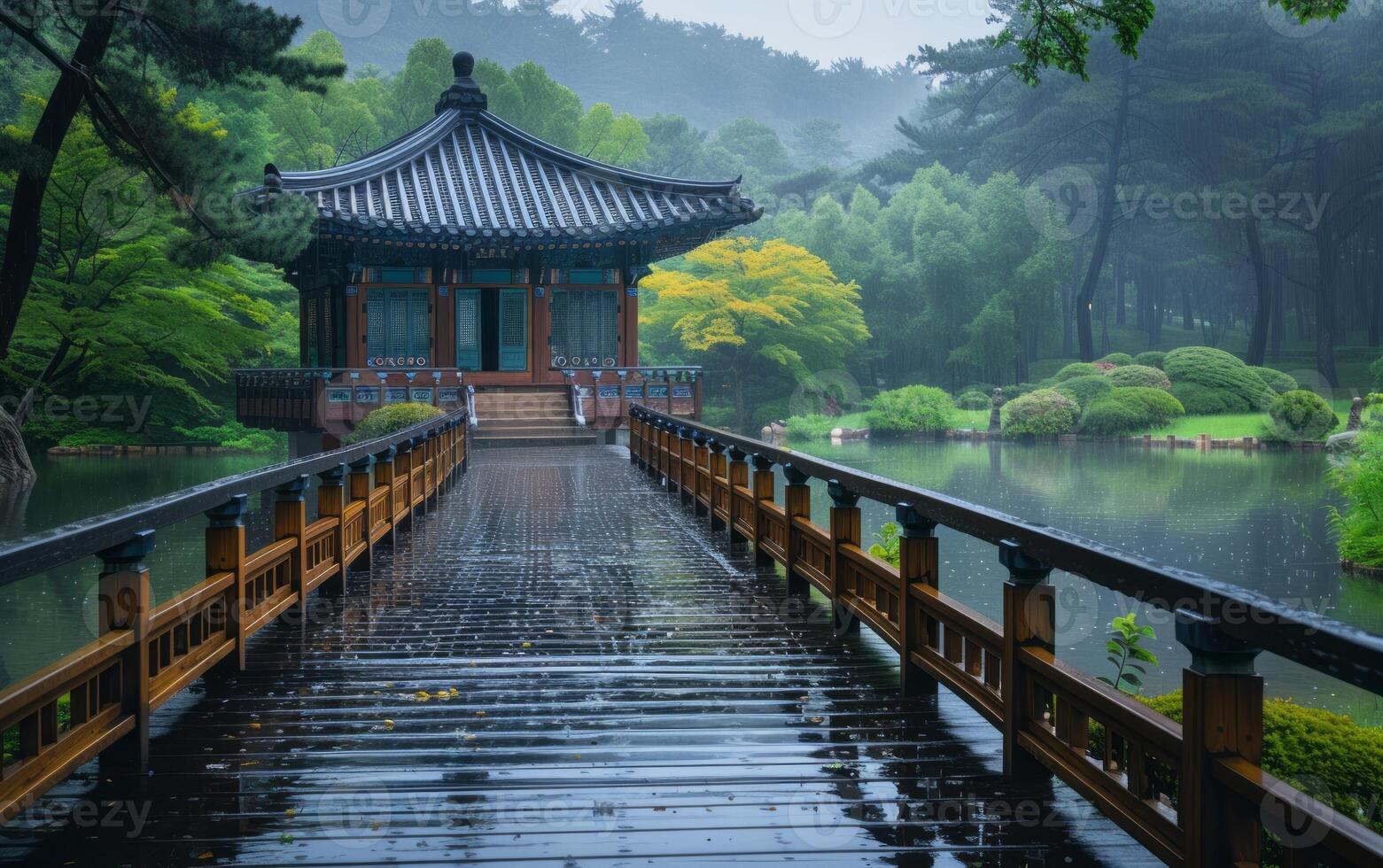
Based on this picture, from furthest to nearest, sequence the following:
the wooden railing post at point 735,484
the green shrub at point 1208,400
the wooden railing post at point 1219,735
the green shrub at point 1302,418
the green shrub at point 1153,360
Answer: the green shrub at point 1153,360 → the green shrub at point 1208,400 → the green shrub at point 1302,418 → the wooden railing post at point 735,484 → the wooden railing post at point 1219,735

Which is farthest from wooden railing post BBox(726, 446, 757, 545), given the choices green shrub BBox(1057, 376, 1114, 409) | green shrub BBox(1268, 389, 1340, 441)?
green shrub BBox(1057, 376, 1114, 409)

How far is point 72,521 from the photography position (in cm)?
916

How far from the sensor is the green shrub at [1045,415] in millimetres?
Result: 40438

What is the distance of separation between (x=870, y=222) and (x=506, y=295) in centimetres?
Answer: 3359

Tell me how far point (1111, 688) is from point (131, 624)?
318cm

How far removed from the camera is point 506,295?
27734mm

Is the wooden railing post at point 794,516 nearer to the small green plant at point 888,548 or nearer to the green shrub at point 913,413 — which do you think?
the small green plant at point 888,548

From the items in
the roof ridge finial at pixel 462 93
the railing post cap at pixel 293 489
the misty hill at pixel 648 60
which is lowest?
the railing post cap at pixel 293 489

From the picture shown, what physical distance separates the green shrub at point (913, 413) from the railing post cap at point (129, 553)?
136 ft

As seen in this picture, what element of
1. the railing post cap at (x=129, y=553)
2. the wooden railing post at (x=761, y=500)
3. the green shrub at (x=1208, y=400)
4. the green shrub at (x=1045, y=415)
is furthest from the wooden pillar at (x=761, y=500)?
the green shrub at (x=1208, y=400)

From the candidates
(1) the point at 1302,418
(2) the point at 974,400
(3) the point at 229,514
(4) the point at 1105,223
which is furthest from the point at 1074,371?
(3) the point at 229,514

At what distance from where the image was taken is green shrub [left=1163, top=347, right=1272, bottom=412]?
4228 centimetres

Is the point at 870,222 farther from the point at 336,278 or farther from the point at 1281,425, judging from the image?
the point at 336,278

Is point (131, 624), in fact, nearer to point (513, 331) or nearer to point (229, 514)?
point (229, 514)
